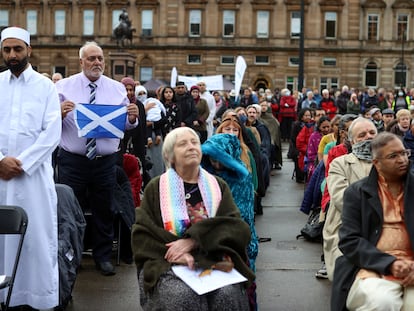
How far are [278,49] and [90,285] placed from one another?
170 feet

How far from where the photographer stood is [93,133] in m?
7.55

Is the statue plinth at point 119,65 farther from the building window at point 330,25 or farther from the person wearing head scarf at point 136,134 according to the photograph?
the building window at point 330,25

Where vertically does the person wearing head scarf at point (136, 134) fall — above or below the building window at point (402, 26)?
below

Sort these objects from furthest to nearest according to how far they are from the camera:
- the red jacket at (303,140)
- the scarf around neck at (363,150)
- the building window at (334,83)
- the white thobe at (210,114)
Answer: the building window at (334,83) → the white thobe at (210,114) → the red jacket at (303,140) → the scarf around neck at (363,150)

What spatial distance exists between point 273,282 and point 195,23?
170 feet

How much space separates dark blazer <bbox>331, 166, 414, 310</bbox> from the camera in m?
5.21

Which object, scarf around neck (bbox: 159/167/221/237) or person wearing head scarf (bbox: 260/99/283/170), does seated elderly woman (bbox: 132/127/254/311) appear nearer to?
scarf around neck (bbox: 159/167/221/237)

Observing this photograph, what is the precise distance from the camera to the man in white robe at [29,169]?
6.12 m

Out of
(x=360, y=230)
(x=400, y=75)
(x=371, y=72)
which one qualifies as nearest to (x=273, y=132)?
(x=360, y=230)

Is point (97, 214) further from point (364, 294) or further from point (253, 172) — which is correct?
point (364, 294)

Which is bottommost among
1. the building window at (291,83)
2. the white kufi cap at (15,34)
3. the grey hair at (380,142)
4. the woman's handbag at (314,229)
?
the woman's handbag at (314,229)

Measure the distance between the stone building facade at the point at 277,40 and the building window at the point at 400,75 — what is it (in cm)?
8

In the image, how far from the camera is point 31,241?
6.13 meters

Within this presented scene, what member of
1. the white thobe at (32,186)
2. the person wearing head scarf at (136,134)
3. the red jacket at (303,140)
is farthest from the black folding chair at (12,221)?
the red jacket at (303,140)
